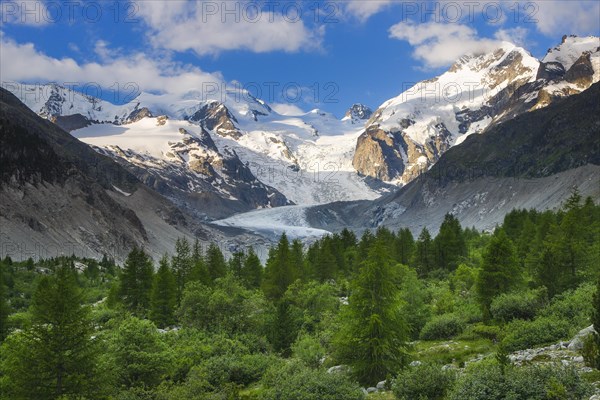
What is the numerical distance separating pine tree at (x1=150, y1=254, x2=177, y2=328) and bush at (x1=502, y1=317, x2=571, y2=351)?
3666 centimetres

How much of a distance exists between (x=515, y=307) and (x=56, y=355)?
27.0 m

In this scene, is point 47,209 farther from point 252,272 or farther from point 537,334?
point 537,334

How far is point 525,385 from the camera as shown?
16.4 metres

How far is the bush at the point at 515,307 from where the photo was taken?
34125mm

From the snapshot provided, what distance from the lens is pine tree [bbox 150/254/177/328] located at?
55.2 metres

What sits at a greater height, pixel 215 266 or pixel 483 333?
pixel 215 266

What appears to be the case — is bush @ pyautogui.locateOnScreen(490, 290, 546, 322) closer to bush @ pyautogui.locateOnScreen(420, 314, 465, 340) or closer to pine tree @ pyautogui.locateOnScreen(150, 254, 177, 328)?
bush @ pyautogui.locateOnScreen(420, 314, 465, 340)

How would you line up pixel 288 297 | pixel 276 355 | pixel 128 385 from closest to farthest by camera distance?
1. pixel 128 385
2. pixel 276 355
3. pixel 288 297

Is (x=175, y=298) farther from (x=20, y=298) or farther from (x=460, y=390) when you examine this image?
(x=460, y=390)

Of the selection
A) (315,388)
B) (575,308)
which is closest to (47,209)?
(575,308)

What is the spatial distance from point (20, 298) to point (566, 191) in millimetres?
176515

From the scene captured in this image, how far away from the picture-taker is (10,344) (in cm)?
2966

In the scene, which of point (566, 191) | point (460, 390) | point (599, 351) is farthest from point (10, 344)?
point (566, 191)

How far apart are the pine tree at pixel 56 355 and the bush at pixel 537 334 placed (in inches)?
812
